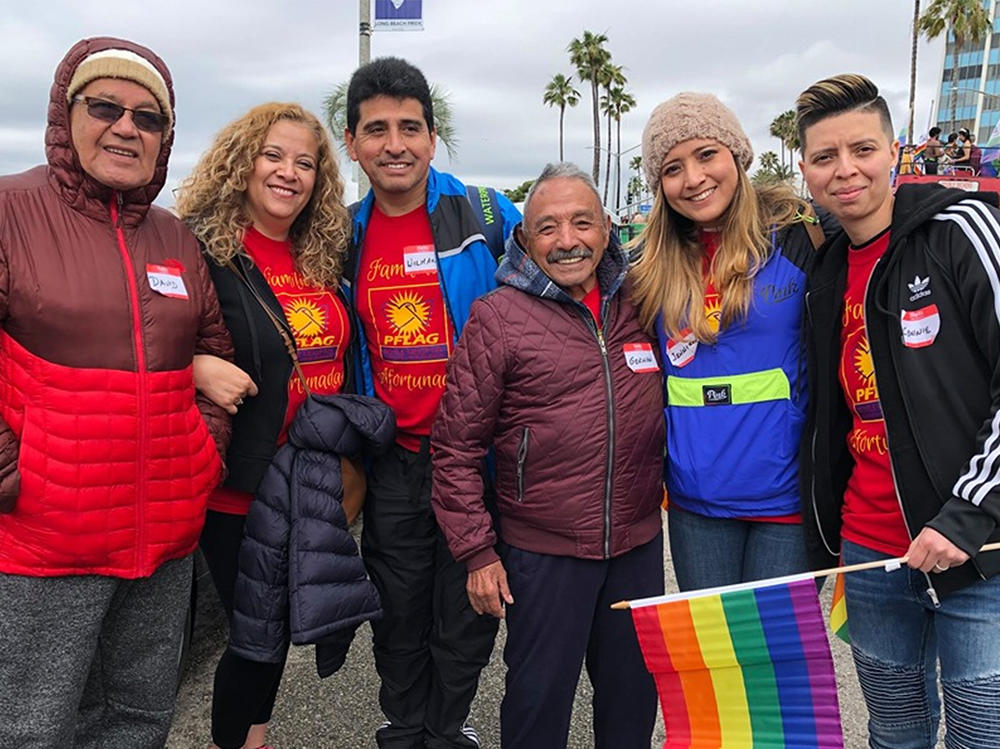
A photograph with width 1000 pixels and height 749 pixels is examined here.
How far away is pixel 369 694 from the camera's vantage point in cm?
340

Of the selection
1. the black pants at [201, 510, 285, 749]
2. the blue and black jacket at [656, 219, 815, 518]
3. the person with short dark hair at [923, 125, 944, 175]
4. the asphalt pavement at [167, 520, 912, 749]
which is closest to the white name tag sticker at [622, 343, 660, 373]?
the blue and black jacket at [656, 219, 815, 518]

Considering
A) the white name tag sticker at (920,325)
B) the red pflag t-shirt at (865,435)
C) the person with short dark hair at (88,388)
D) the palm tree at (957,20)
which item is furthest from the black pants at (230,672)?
the palm tree at (957,20)

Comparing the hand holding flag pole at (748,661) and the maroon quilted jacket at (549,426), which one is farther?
the maroon quilted jacket at (549,426)

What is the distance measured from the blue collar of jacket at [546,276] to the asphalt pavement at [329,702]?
1.83m

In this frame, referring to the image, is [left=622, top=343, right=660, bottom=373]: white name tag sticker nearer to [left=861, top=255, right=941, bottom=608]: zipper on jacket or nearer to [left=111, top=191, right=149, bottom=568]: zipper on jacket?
A: [left=861, top=255, right=941, bottom=608]: zipper on jacket

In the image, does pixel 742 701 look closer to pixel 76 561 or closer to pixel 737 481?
pixel 737 481

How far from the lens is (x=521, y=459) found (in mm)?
2408

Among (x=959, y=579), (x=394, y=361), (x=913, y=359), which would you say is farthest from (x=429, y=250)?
(x=959, y=579)

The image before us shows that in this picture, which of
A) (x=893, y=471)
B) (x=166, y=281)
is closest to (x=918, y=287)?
(x=893, y=471)

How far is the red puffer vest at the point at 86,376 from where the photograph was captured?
1.98 metres

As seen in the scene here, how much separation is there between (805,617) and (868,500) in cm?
39

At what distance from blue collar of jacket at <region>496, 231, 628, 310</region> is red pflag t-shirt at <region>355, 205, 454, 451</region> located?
1.38ft

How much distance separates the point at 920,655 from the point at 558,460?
1.18m

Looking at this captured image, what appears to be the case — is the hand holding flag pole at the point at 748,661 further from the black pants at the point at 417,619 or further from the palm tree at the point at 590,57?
the palm tree at the point at 590,57
